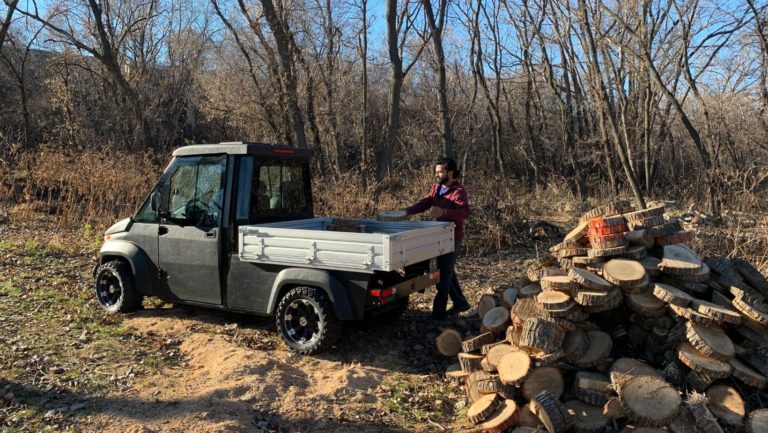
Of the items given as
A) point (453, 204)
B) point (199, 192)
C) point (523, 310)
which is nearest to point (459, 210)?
point (453, 204)

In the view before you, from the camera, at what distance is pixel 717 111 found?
51.3ft

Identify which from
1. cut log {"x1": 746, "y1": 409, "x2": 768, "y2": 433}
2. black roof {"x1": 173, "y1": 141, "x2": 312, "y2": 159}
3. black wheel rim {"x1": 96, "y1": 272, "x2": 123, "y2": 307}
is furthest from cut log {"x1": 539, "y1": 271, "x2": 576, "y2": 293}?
black wheel rim {"x1": 96, "y1": 272, "x2": 123, "y2": 307}

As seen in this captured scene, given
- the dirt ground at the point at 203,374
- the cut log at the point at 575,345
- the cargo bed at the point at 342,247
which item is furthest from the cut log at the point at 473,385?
the cargo bed at the point at 342,247

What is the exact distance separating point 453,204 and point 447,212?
0.40 feet

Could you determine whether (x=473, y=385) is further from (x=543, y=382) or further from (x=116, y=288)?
(x=116, y=288)

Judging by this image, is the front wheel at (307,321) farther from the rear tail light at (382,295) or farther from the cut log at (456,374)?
the cut log at (456,374)

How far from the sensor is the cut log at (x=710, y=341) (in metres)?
4.14

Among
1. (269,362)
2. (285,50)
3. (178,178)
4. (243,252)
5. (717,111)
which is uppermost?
(285,50)

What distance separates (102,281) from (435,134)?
16.3 m

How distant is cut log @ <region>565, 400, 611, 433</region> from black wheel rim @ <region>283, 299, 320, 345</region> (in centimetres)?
247

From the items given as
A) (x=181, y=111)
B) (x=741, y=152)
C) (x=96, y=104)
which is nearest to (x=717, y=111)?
(x=741, y=152)

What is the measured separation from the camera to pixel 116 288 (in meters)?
6.89

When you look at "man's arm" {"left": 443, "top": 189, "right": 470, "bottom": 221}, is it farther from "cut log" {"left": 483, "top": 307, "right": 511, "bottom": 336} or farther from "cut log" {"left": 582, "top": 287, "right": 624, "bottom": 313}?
"cut log" {"left": 582, "top": 287, "right": 624, "bottom": 313}

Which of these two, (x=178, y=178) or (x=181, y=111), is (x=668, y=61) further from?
(x=181, y=111)
